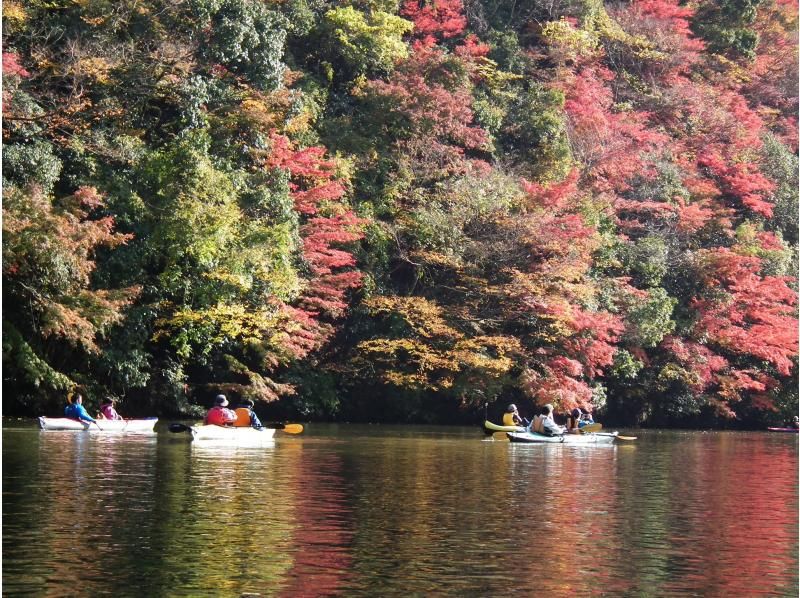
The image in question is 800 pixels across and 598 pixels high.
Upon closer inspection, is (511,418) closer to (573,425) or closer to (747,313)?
(573,425)

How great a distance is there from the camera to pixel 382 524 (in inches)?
667

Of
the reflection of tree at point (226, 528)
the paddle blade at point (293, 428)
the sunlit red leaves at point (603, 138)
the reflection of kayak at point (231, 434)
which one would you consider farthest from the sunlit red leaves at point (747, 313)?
the reflection of tree at point (226, 528)

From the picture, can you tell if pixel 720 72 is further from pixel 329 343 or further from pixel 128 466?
pixel 128 466

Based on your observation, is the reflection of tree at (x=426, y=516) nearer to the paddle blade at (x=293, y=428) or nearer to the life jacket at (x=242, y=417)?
the life jacket at (x=242, y=417)

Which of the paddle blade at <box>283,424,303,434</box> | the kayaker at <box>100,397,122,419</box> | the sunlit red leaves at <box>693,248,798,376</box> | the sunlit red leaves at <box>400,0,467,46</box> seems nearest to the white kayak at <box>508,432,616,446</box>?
the paddle blade at <box>283,424,303,434</box>

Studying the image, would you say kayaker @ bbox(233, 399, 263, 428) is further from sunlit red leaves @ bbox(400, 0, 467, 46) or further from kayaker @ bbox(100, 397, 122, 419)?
sunlit red leaves @ bbox(400, 0, 467, 46)

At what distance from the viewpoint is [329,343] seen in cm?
4409

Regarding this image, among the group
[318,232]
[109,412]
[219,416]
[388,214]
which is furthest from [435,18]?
[219,416]

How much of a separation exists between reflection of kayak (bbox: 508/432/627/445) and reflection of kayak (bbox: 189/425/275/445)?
20.9ft

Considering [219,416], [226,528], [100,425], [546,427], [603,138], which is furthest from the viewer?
[603,138]

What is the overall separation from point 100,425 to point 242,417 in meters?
4.09

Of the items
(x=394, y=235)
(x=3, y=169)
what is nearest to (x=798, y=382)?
(x=394, y=235)

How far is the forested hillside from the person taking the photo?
123 ft

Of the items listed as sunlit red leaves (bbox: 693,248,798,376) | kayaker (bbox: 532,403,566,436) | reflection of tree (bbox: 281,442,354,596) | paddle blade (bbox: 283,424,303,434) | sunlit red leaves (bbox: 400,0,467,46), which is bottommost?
reflection of tree (bbox: 281,442,354,596)
